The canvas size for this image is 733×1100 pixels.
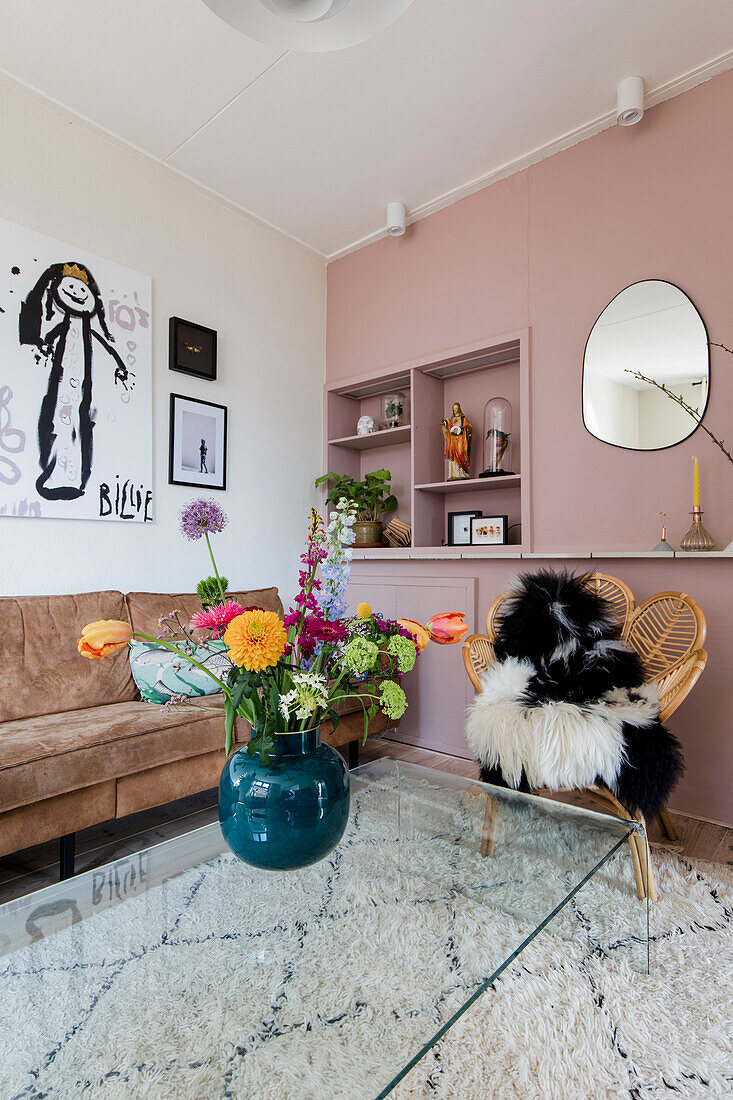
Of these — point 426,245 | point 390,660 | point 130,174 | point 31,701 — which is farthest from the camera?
point 426,245

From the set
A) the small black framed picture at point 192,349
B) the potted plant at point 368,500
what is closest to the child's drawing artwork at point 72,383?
the small black framed picture at point 192,349

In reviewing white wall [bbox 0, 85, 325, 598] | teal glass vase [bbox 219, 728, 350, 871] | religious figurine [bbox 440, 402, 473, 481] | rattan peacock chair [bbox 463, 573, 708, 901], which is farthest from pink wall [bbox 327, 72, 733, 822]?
teal glass vase [bbox 219, 728, 350, 871]

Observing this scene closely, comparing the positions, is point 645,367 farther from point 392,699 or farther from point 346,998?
point 346,998

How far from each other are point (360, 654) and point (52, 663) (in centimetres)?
160

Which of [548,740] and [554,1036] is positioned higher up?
[548,740]

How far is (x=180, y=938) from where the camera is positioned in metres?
0.98

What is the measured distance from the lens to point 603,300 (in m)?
A: 2.62

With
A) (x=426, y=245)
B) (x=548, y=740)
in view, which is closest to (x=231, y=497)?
(x=426, y=245)

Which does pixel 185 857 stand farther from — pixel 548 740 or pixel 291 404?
pixel 291 404

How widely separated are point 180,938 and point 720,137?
119 inches

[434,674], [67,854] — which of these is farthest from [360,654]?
[434,674]

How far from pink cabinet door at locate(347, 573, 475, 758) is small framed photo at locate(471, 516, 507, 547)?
22cm

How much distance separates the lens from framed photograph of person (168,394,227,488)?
2.90 metres

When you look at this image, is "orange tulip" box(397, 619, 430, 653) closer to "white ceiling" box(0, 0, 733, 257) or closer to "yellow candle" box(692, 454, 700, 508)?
"yellow candle" box(692, 454, 700, 508)
